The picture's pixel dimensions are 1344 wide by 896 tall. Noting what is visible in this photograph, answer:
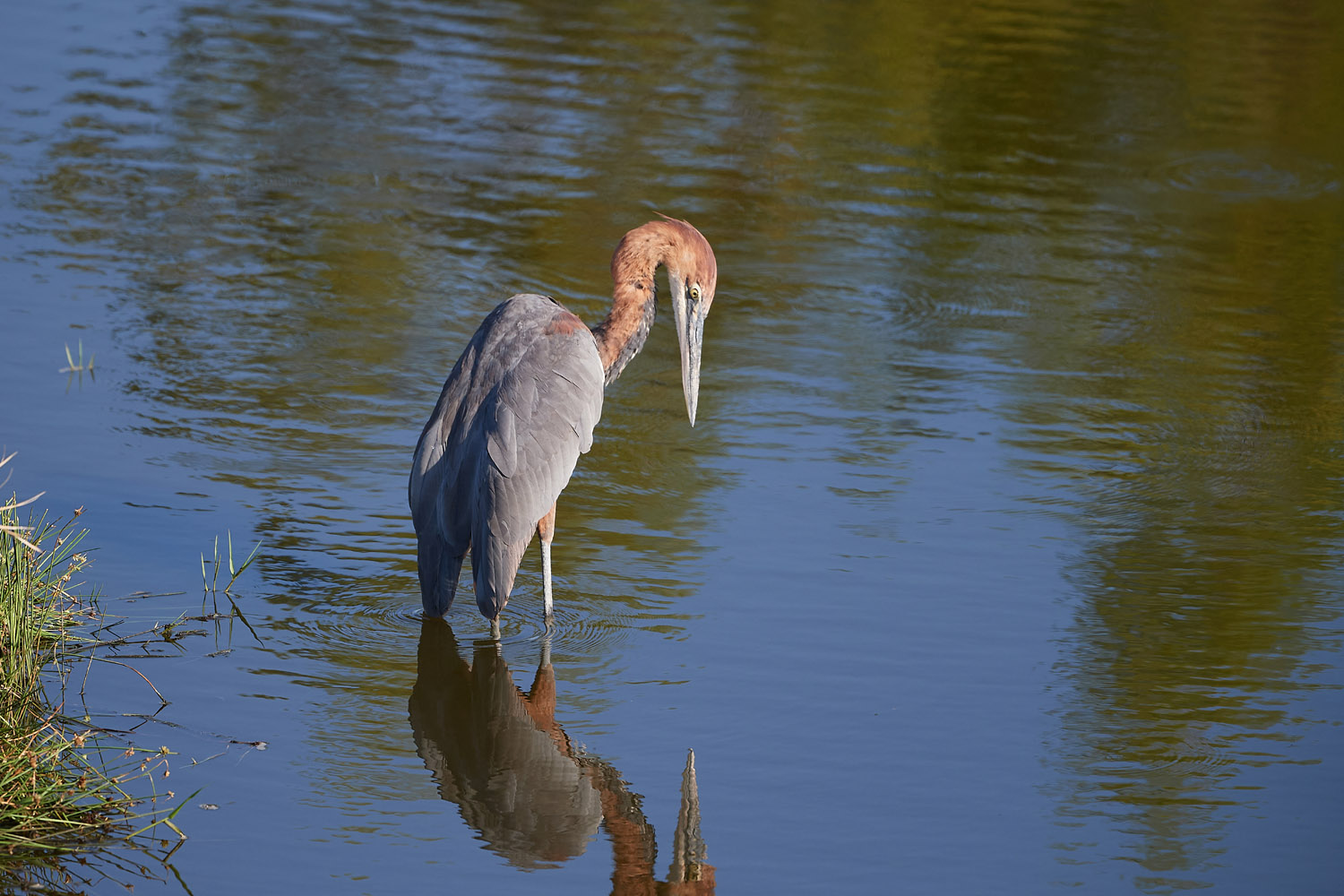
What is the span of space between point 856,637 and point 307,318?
4.71 meters

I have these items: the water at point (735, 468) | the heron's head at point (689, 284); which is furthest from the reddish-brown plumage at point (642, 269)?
the water at point (735, 468)

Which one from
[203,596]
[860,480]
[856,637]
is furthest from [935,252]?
[203,596]

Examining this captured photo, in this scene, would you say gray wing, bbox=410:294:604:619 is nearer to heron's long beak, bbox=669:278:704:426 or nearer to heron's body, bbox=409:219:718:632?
heron's body, bbox=409:219:718:632

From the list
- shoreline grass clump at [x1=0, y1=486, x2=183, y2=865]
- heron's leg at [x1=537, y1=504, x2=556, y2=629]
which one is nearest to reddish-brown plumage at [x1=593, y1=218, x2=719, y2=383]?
heron's leg at [x1=537, y1=504, x2=556, y2=629]

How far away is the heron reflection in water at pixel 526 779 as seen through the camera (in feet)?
16.8

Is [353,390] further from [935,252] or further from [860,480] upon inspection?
[935,252]

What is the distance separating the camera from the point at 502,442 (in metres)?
6.41

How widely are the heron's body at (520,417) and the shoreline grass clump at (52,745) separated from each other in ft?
4.26

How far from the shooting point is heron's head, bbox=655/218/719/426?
276 inches

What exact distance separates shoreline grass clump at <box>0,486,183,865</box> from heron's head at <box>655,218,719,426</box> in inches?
101

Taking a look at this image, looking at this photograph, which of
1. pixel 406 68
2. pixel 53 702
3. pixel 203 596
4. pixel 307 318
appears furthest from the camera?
pixel 406 68

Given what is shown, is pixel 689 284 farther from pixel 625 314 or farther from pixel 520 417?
pixel 520 417

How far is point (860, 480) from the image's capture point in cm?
827

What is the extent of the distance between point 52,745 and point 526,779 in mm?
1482
